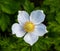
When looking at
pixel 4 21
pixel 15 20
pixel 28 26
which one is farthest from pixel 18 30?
pixel 4 21

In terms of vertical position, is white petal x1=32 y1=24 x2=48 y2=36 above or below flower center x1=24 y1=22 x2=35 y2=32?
below

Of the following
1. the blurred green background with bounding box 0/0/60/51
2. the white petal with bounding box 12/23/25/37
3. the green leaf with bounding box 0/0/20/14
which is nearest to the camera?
the white petal with bounding box 12/23/25/37

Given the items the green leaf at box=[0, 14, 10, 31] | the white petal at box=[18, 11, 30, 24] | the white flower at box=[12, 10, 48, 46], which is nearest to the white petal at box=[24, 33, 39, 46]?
the white flower at box=[12, 10, 48, 46]

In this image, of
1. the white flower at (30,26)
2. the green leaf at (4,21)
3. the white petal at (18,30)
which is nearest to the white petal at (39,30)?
the white flower at (30,26)

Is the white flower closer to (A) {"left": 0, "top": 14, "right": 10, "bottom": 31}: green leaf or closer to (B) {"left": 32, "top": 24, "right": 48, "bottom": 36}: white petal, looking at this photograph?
(B) {"left": 32, "top": 24, "right": 48, "bottom": 36}: white petal

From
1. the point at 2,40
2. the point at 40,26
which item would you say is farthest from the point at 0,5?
the point at 40,26

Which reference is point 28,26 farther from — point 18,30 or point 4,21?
point 4,21

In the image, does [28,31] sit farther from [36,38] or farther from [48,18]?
[48,18]
